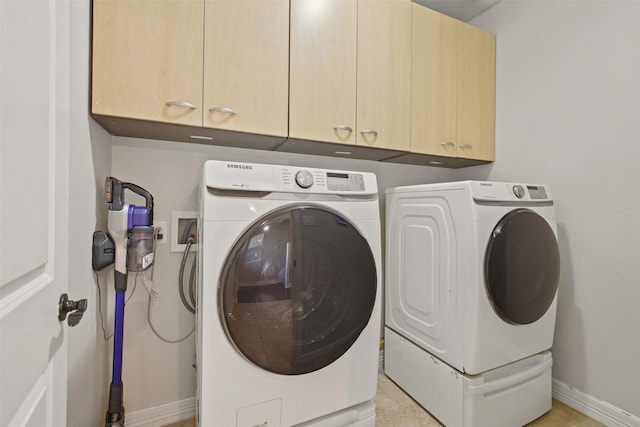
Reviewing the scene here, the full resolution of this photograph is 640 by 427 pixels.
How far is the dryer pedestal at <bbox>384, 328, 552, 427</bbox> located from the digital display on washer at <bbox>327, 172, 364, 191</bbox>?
39.9 inches

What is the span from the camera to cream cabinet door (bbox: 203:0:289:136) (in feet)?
3.80

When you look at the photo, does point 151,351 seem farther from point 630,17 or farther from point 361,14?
point 630,17

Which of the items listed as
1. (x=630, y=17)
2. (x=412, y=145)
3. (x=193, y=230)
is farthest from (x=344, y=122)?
(x=630, y=17)

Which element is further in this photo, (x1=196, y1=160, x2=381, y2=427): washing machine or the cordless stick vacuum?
the cordless stick vacuum

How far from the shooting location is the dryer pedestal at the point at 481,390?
4.25ft

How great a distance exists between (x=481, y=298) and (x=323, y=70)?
129 centimetres

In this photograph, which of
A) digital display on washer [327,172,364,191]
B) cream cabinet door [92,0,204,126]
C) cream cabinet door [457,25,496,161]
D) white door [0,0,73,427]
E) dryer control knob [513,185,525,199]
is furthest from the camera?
cream cabinet door [457,25,496,161]

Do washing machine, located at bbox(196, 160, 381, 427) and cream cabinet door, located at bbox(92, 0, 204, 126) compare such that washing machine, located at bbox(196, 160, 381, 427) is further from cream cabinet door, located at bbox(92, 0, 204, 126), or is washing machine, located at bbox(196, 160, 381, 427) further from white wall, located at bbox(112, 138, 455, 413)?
white wall, located at bbox(112, 138, 455, 413)

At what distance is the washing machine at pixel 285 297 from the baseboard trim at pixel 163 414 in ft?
1.85

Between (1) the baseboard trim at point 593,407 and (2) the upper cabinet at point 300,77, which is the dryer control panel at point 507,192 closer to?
(2) the upper cabinet at point 300,77

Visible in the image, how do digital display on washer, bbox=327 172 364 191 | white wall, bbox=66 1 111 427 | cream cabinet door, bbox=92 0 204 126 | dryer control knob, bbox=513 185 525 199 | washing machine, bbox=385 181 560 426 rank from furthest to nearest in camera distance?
dryer control knob, bbox=513 185 525 199 → washing machine, bbox=385 181 560 426 → digital display on washer, bbox=327 172 364 191 → cream cabinet door, bbox=92 0 204 126 → white wall, bbox=66 1 111 427

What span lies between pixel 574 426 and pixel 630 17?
204 centimetres

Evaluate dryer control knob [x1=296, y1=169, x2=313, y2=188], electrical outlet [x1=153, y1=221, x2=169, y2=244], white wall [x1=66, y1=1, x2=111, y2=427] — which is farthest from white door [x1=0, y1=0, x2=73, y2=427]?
electrical outlet [x1=153, y1=221, x2=169, y2=244]

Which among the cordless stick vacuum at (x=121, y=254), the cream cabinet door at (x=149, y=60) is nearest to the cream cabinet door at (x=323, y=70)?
the cream cabinet door at (x=149, y=60)
